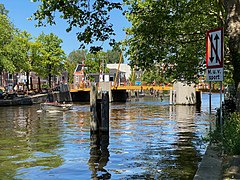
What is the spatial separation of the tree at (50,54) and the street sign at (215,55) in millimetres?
69015

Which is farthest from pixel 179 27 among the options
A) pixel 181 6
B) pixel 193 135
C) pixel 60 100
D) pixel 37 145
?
pixel 60 100

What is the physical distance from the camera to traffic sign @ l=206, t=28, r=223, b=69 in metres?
9.27

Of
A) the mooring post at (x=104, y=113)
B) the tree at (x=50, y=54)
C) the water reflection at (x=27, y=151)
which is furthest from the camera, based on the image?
the tree at (x=50, y=54)

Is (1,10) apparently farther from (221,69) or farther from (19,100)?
(221,69)

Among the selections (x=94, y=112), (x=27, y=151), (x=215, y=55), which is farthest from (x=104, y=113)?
(x=215, y=55)

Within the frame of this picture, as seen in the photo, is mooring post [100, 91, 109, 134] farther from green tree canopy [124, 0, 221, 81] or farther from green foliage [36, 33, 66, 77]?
green foliage [36, 33, 66, 77]

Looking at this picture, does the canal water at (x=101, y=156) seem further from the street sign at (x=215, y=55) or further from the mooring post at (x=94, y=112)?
the street sign at (x=215, y=55)

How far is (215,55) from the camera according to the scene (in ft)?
30.9

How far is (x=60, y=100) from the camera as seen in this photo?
238ft

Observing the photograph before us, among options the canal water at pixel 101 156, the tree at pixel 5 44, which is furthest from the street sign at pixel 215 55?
the tree at pixel 5 44

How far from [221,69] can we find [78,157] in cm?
714

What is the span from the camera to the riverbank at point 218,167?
7.52m

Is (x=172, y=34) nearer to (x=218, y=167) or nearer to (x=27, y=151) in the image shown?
(x=27, y=151)

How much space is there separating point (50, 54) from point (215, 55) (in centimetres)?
7135
